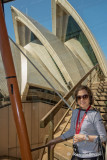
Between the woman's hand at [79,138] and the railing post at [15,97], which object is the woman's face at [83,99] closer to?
the woman's hand at [79,138]

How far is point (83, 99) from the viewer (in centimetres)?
104

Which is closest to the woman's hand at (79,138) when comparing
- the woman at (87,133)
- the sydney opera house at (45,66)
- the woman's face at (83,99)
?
the woman at (87,133)

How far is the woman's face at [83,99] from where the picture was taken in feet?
3.41

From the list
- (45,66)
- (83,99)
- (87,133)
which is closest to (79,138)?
(87,133)

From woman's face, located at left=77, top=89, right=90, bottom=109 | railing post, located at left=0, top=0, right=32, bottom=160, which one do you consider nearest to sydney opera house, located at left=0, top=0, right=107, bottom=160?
railing post, located at left=0, top=0, right=32, bottom=160

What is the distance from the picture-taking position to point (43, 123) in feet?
4.34

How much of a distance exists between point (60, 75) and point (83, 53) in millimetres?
2035

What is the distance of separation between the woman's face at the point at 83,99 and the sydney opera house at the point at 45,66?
3.41m

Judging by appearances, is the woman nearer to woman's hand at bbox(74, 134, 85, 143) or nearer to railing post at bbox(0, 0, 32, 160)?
woman's hand at bbox(74, 134, 85, 143)

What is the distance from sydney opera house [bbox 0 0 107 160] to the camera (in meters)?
4.44

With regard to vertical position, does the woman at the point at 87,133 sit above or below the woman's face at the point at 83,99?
below

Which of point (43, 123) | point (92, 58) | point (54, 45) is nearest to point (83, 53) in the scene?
point (92, 58)

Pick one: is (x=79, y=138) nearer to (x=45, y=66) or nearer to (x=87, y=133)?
(x=87, y=133)

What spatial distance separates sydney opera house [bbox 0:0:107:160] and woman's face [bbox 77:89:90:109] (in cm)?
341
